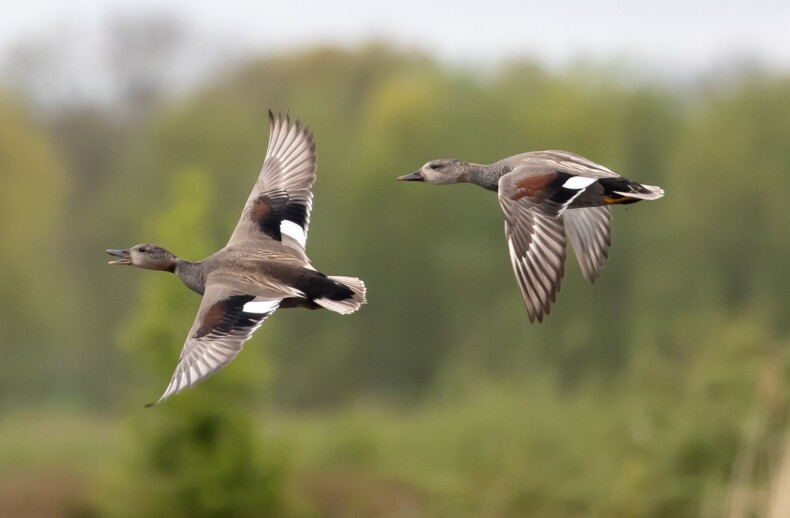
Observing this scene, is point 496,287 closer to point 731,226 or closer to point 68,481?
point 731,226

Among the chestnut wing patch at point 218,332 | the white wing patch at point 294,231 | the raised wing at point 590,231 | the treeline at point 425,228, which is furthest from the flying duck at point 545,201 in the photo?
the treeline at point 425,228

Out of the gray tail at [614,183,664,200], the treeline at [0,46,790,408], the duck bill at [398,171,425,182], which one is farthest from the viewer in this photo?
the treeline at [0,46,790,408]

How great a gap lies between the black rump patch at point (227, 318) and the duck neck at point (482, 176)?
6.42ft

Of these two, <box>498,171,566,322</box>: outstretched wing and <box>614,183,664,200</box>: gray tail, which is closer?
<box>498,171,566,322</box>: outstretched wing

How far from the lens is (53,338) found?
127 ft

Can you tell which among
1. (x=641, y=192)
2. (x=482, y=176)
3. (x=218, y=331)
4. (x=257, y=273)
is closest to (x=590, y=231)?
(x=482, y=176)

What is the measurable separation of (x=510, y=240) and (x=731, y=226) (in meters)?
25.2

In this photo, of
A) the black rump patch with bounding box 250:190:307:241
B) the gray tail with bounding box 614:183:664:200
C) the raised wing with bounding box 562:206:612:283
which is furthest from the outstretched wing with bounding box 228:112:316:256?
the gray tail with bounding box 614:183:664:200

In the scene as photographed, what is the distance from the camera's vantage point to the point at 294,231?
10445 mm

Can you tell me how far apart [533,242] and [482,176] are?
1.15 metres

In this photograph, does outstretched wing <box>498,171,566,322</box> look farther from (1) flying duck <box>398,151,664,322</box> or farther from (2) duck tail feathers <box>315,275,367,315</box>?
(2) duck tail feathers <box>315,275,367,315</box>

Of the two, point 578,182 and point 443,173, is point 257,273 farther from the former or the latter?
point 578,182

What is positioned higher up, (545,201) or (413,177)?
(413,177)

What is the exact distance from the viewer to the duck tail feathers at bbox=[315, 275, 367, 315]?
30.2ft
